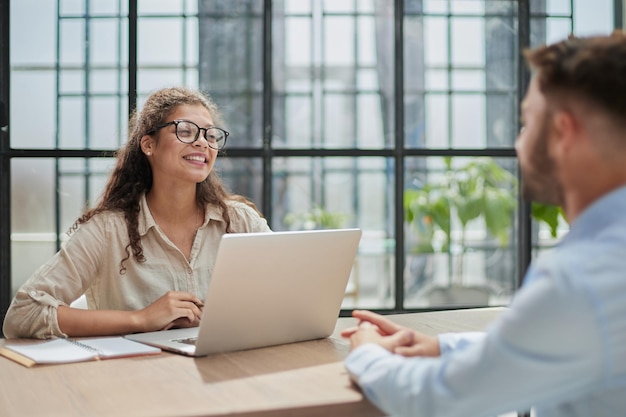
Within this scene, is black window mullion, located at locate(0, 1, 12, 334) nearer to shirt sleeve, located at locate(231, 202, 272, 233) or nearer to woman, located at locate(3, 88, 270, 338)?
woman, located at locate(3, 88, 270, 338)

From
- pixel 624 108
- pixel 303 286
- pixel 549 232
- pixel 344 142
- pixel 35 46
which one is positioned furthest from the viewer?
pixel 549 232

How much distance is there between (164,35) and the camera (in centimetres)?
390

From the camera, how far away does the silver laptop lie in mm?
1722

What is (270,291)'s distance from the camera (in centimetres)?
181

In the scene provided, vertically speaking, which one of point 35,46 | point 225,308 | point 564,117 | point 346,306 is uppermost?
point 35,46

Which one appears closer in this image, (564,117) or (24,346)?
(564,117)

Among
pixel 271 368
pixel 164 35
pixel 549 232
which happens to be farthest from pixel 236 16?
pixel 271 368

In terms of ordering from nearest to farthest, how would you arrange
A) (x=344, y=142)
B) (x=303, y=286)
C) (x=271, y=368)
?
(x=271, y=368), (x=303, y=286), (x=344, y=142)

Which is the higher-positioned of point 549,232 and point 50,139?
point 50,139

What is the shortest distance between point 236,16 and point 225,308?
98.1 inches

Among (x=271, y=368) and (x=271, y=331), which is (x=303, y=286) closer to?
(x=271, y=331)

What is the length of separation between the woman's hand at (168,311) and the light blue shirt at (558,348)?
954mm

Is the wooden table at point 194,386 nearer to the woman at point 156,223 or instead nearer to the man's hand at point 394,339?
the man's hand at point 394,339

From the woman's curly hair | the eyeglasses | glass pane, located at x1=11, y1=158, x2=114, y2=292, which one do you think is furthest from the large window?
the eyeglasses
